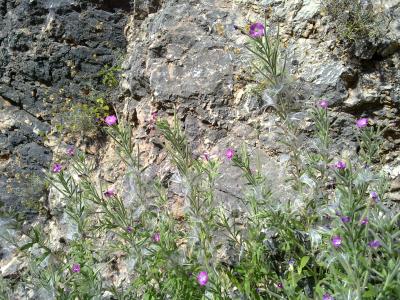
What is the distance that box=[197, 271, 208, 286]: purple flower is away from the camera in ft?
9.64

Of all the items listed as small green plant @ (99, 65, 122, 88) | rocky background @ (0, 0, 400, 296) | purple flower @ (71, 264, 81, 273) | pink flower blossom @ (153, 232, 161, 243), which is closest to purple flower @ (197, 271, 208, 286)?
pink flower blossom @ (153, 232, 161, 243)

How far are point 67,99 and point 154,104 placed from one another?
1.39 m

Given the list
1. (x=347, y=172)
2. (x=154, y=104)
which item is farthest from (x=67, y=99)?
(x=347, y=172)

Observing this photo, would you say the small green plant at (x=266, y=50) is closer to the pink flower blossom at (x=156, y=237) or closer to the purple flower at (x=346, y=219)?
the purple flower at (x=346, y=219)

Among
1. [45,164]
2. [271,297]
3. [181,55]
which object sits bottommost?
[45,164]

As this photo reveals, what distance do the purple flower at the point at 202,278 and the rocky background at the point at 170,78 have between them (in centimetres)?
109

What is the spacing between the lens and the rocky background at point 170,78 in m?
4.25

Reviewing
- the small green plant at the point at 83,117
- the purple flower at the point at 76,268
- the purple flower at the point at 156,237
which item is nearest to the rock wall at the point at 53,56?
the small green plant at the point at 83,117

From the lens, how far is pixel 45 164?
558 cm

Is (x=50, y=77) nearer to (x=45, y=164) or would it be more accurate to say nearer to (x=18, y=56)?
(x=18, y=56)

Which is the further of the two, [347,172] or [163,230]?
[163,230]

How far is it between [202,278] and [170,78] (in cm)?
242

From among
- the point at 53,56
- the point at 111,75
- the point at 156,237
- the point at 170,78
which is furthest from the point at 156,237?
the point at 53,56

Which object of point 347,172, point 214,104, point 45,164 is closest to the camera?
point 347,172
